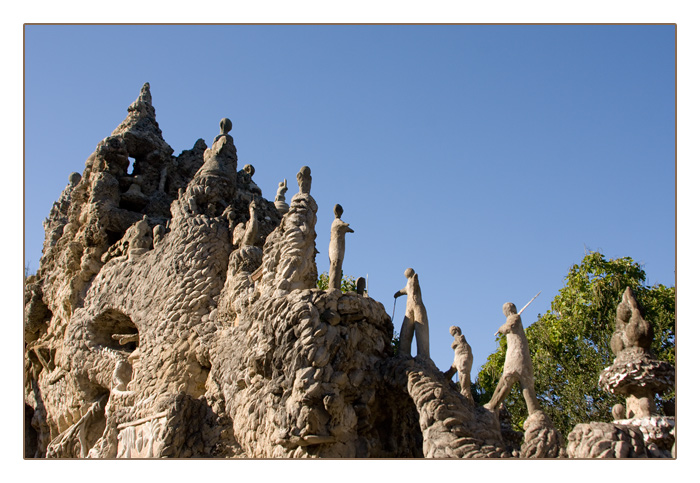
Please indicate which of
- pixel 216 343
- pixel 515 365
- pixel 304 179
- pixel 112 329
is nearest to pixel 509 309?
pixel 515 365

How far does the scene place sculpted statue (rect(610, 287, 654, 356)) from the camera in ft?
21.0

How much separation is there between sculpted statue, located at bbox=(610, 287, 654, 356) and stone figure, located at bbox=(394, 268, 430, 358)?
3578 mm

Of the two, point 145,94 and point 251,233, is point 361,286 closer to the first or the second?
point 251,233

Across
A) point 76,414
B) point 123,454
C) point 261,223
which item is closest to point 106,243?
point 76,414

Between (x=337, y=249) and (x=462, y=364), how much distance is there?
7.37 feet

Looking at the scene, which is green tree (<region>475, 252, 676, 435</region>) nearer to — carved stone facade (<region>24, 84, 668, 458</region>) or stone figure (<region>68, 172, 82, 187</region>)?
carved stone facade (<region>24, 84, 668, 458</region>)

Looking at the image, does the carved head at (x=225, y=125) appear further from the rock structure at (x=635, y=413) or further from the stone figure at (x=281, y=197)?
the rock structure at (x=635, y=413)

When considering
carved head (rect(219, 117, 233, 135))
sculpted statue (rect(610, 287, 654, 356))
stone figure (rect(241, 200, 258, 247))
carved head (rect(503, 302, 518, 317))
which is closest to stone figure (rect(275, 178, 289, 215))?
carved head (rect(219, 117, 233, 135))

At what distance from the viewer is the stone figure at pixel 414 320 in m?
10.0

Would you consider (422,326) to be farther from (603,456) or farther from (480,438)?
(603,456)

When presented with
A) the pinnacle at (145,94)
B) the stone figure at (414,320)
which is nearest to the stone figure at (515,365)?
the stone figure at (414,320)

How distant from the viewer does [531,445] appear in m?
7.91

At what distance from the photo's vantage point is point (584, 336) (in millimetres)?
17469

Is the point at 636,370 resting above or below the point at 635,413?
above
